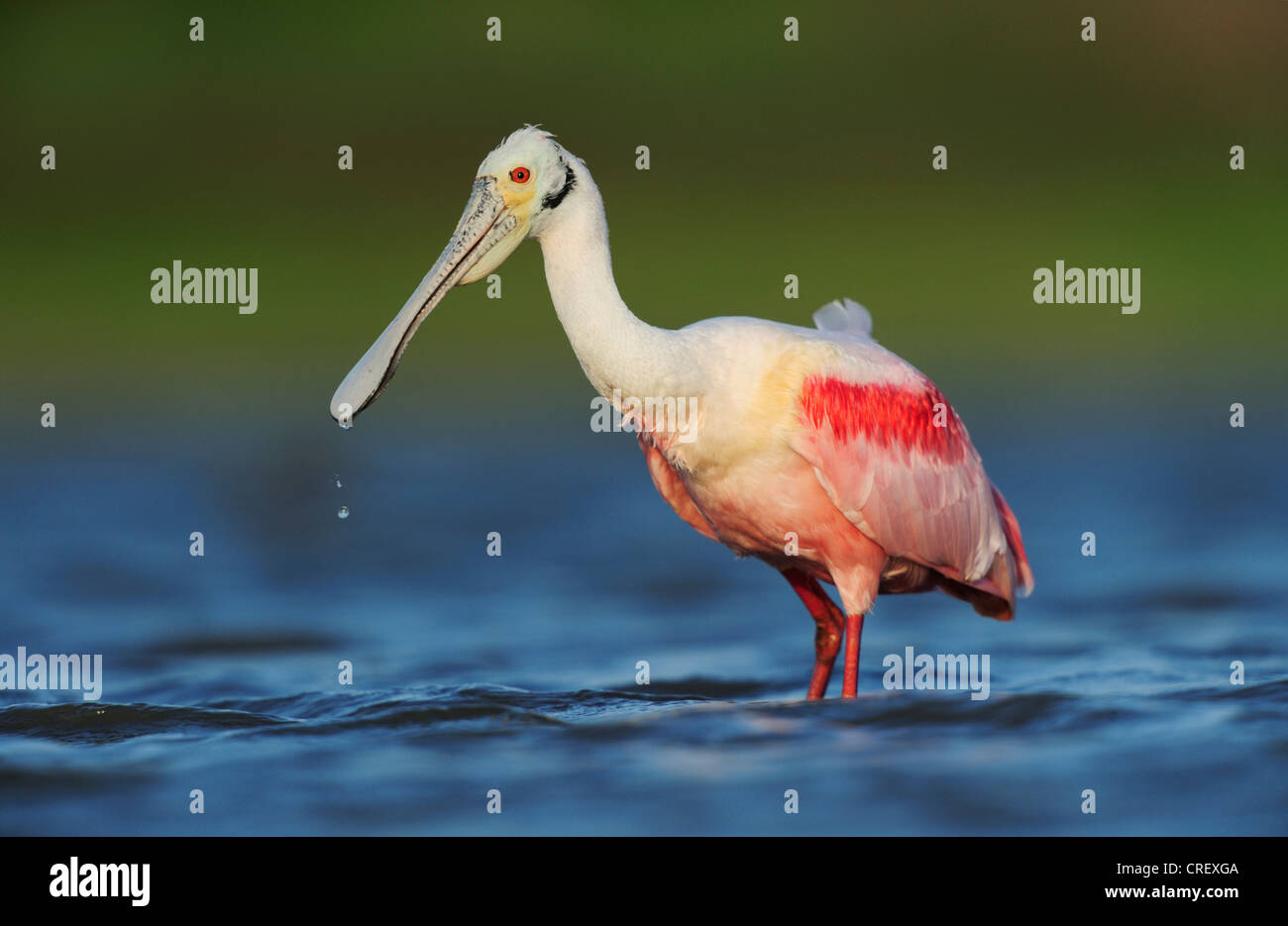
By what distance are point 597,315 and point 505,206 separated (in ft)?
2.26

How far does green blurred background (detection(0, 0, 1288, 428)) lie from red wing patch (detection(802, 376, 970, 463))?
12.4m

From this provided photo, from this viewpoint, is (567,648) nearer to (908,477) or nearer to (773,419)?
(908,477)

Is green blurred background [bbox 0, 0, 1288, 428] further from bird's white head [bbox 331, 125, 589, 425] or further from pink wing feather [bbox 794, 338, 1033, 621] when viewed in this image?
bird's white head [bbox 331, 125, 589, 425]

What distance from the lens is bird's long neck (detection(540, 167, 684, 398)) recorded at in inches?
397

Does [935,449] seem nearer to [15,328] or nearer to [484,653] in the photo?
[484,653]

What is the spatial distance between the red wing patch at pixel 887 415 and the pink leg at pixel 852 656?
890mm

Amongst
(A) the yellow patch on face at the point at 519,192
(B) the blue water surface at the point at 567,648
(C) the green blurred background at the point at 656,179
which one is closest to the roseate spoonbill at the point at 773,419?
(A) the yellow patch on face at the point at 519,192

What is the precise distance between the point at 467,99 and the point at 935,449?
1605 centimetres

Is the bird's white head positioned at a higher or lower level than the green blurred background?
lower

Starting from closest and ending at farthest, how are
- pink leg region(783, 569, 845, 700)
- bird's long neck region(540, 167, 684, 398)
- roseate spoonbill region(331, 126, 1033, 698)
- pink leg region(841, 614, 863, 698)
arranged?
1. bird's long neck region(540, 167, 684, 398)
2. roseate spoonbill region(331, 126, 1033, 698)
3. pink leg region(841, 614, 863, 698)
4. pink leg region(783, 569, 845, 700)

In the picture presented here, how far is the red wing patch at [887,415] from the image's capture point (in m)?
10.8

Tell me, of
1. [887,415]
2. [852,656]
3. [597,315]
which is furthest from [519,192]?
[852,656]

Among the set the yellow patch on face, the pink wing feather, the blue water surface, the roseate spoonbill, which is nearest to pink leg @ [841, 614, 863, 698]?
the roseate spoonbill

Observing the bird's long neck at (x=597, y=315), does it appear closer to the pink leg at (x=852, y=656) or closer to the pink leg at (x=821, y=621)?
the pink leg at (x=852, y=656)
